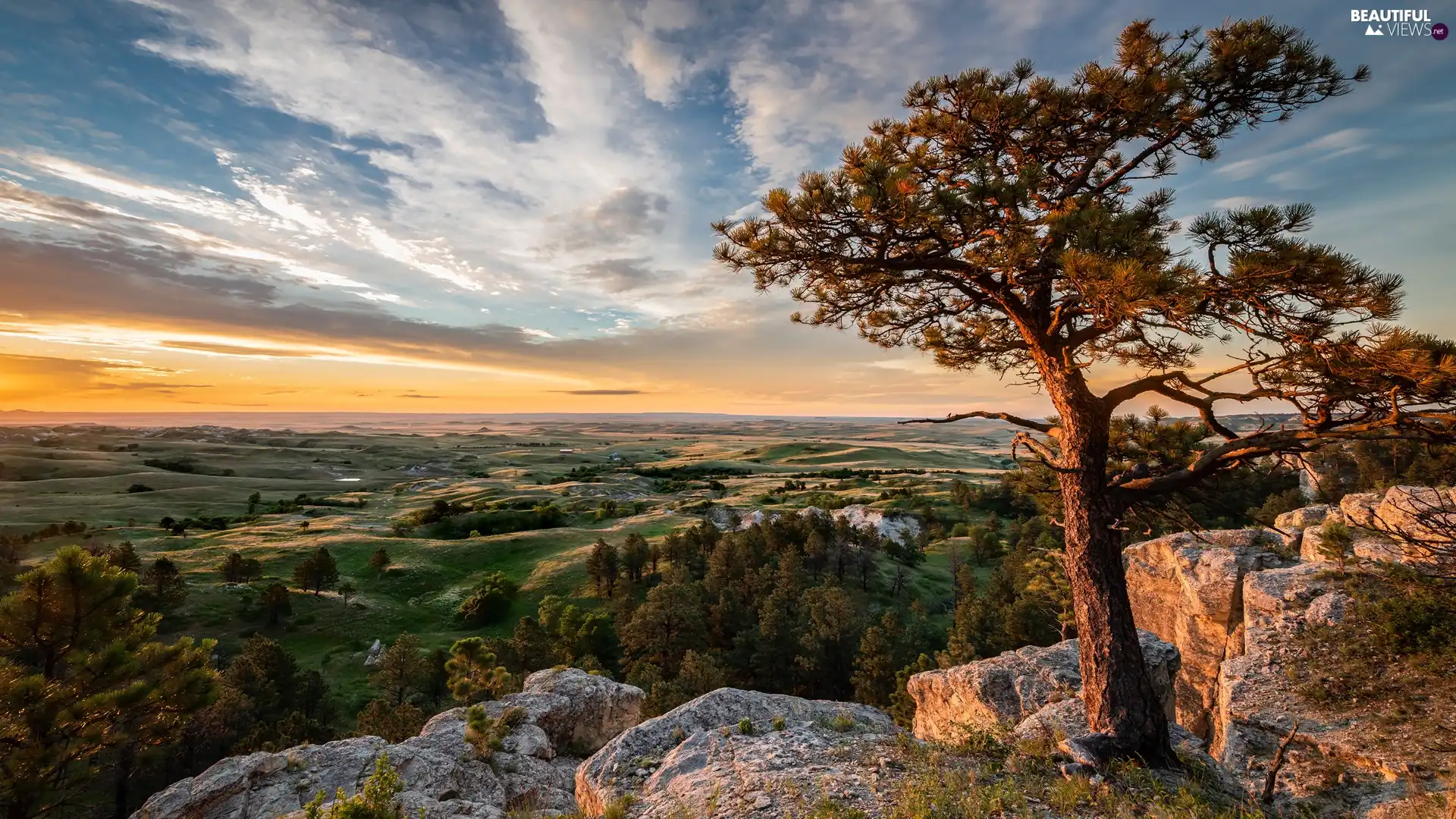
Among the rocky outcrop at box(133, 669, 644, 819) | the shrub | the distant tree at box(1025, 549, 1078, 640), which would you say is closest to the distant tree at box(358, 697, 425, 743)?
the rocky outcrop at box(133, 669, 644, 819)

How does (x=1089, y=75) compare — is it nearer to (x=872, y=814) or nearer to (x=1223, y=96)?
(x=1223, y=96)

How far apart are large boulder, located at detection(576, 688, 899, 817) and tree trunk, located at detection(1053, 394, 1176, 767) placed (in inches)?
169

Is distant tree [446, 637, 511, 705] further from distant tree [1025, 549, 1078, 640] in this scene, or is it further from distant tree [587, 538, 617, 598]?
distant tree [587, 538, 617, 598]

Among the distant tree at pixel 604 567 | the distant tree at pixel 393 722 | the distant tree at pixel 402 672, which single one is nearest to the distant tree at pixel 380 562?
the distant tree at pixel 604 567

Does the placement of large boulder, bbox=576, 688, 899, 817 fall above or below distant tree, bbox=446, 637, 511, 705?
above

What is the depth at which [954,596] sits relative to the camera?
6881 cm

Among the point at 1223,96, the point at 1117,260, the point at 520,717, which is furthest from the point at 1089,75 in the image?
the point at 520,717

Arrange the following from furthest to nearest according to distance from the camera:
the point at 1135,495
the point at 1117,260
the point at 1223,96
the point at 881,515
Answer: the point at 881,515 < the point at 1135,495 < the point at 1223,96 < the point at 1117,260

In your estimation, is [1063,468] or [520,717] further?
[520,717]

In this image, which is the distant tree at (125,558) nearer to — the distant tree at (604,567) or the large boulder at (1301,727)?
the distant tree at (604,567)

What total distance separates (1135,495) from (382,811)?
14149 mm

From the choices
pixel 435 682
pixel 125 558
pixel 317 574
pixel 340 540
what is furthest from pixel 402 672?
pixel 340 540

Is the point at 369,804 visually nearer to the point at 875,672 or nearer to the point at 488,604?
the point at 875,672

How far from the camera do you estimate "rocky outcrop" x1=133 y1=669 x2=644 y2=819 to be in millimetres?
14602
